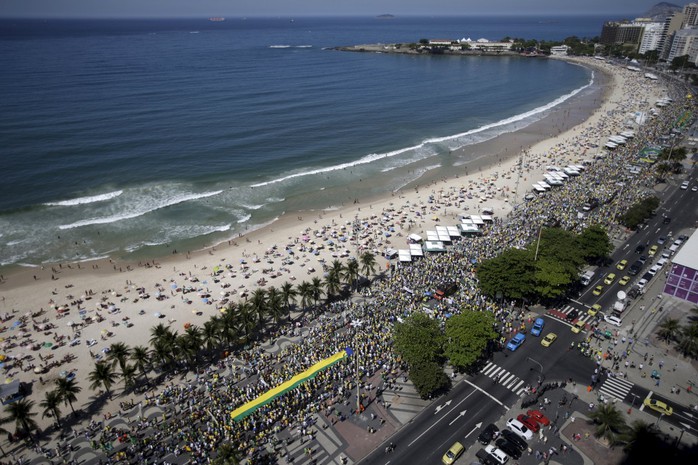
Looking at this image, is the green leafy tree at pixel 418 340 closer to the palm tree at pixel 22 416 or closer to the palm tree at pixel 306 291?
the palm tree at pixel 306 291

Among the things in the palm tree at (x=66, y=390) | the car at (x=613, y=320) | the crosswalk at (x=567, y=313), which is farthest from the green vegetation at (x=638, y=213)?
the palm tree at (x=66, y=390)

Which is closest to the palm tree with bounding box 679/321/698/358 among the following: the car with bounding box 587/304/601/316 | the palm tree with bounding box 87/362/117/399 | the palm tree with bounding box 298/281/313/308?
the car with bounding box 587/304/601/316

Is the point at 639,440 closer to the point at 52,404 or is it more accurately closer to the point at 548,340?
the point at 548,340

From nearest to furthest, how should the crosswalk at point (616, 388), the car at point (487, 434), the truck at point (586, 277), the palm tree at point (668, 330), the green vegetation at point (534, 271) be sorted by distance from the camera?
the car at point (487, 434) < the crosswalk at point (616, 388) < the palm tree at point (668, 330) < the green vegetation at point (534, 271) < the truck at point (586, 277)

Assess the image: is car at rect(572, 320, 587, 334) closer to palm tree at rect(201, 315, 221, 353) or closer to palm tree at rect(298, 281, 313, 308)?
palm tree at rect(298, 281, 313, 308)

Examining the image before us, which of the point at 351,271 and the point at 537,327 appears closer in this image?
the point at 537,327

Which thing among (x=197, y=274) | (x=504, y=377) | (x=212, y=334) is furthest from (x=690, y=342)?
(x=197, y=274)
